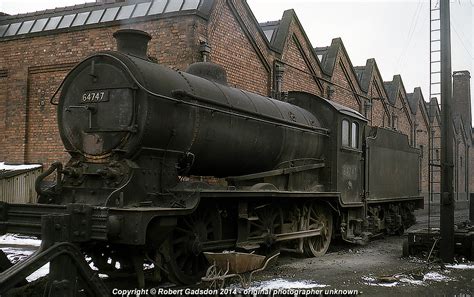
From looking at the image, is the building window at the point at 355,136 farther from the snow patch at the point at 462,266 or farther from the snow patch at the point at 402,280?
the snow patch at the point at 402,280

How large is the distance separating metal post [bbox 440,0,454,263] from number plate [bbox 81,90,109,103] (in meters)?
6.01

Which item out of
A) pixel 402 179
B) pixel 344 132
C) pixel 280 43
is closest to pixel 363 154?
pixel 344 132

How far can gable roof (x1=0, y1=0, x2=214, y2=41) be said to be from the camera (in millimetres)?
11594

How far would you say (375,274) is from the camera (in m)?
8.02

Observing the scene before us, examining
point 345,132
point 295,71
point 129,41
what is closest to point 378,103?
point 295,71

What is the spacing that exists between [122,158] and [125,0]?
7924mm

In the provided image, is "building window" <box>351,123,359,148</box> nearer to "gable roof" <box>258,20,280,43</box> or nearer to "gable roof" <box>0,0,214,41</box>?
"gable roof" <box>0,0,214,41</box>

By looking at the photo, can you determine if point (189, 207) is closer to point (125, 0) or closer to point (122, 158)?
point (122, 158)

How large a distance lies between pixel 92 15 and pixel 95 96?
7.09 m

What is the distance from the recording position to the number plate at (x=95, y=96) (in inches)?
253

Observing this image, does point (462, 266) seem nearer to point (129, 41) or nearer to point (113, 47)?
point (129, 41)

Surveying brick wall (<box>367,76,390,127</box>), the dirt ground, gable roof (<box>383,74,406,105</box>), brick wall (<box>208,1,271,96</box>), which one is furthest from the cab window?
gable roof (<box>383,74,406,105</box>)

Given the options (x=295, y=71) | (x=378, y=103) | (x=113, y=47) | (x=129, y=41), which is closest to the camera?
(x=129, y=41)

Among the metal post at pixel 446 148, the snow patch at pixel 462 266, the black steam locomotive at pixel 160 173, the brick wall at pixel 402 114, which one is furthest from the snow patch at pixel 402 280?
the brick wall at pixel 402 114
